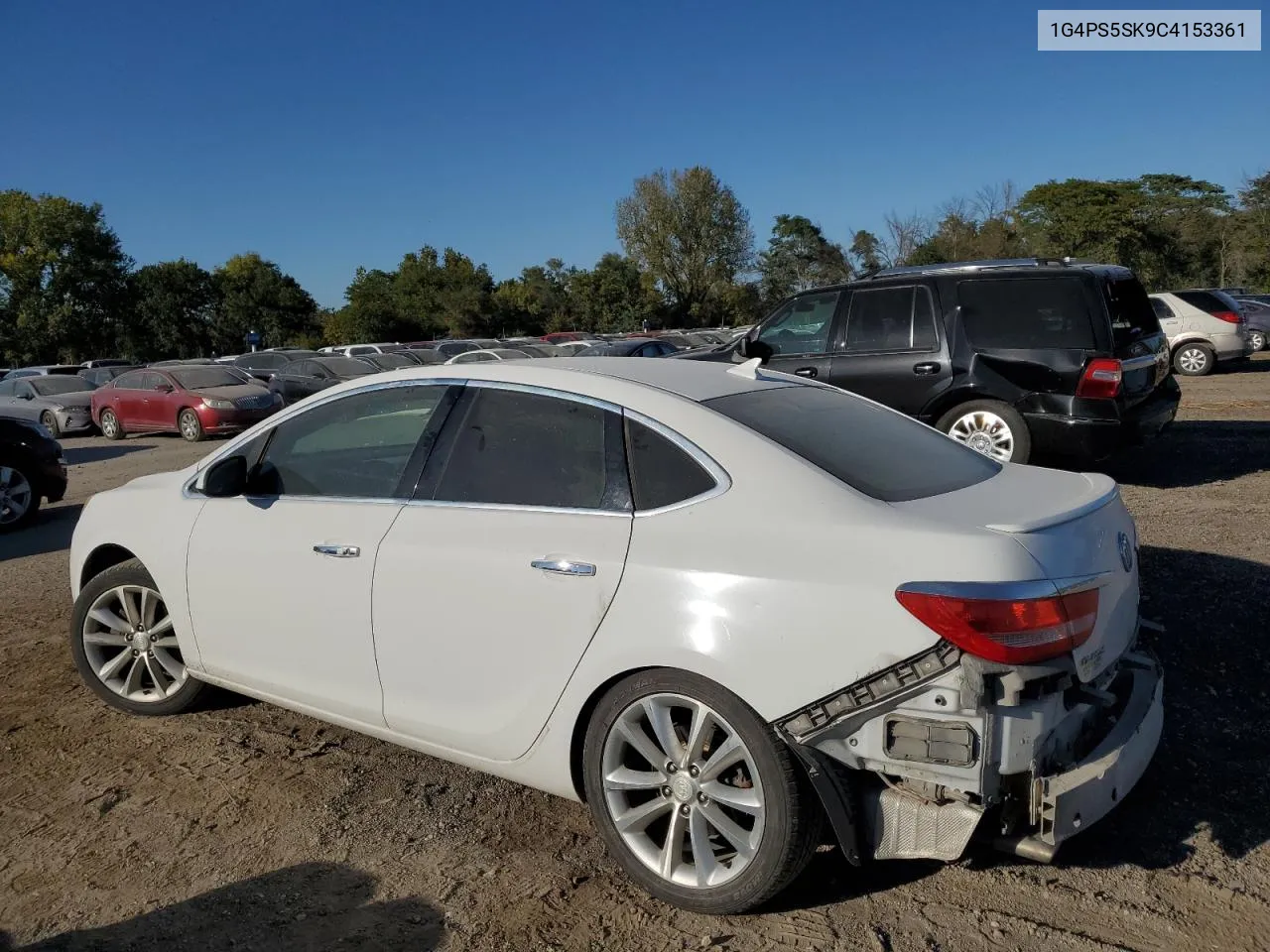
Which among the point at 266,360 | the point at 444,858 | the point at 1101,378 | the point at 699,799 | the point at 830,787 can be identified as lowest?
the point at 444,858

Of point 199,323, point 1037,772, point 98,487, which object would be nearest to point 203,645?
point 1037,772

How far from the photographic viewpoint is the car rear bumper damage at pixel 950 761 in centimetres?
245

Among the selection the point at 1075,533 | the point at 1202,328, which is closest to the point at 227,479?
the point at 1075,533

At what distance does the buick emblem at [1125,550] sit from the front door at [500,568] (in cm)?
148

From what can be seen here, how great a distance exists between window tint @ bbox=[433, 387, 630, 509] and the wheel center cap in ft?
2.69

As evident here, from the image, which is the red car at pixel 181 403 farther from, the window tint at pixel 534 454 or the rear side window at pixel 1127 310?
the window tint at pixel 534 454

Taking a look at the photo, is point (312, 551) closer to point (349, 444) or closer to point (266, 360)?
point (349, 444)

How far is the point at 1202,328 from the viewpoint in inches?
775

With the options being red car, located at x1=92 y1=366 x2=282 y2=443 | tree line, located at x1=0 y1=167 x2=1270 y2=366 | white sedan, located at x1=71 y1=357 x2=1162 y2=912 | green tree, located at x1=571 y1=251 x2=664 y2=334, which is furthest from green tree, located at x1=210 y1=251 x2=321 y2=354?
white sedan, located at x1=71 y1=357 x2=1162 y2=912

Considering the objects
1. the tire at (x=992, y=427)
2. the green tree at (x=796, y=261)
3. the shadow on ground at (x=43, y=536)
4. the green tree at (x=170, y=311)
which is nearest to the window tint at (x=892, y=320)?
the tire at (x=992, y=427)

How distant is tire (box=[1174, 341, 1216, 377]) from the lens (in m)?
19.7

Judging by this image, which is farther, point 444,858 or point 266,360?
point 266,360

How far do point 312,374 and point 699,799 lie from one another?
23.6 meters

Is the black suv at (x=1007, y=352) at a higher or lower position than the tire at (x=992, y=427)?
higher
